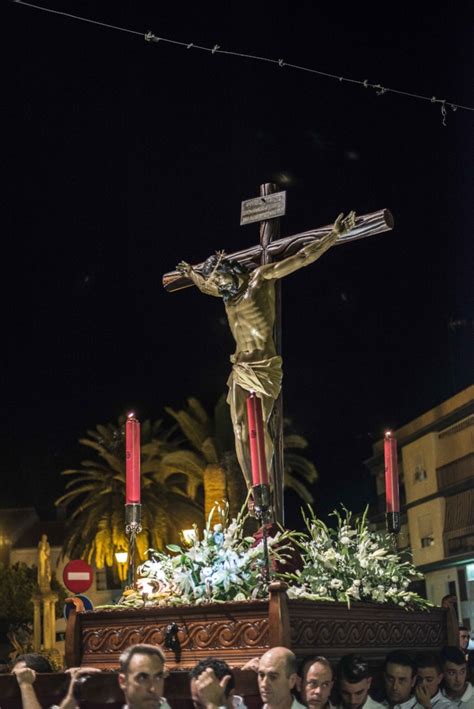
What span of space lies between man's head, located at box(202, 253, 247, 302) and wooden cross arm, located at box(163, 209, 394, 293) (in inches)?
12.9

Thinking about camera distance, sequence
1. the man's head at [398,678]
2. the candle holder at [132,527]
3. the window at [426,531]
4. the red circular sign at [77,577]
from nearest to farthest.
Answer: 1. the man's head at [398,678]
2. the candle holder at [132,527]
3. the red circular sign at [77,577]
4. the window at [426,531]

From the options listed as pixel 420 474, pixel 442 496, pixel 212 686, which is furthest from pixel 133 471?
pixel 420 474

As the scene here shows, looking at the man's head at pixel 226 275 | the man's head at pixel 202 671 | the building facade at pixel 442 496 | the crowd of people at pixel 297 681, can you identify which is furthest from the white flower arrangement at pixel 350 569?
the building facade at pixel 442 496

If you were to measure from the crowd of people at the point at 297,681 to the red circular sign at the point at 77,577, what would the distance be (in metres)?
7.84

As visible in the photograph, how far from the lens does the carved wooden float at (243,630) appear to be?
6.31 metres

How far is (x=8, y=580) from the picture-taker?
51.1 meters

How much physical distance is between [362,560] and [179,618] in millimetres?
1382

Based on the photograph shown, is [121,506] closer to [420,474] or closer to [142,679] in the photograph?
[420,474]

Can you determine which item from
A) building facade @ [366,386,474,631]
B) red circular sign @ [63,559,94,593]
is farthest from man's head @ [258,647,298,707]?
building facade @ [366,386,474,631]

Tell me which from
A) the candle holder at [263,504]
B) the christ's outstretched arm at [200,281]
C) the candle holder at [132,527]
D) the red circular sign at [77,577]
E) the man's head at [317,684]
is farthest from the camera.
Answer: the red circular sign at [77,577]

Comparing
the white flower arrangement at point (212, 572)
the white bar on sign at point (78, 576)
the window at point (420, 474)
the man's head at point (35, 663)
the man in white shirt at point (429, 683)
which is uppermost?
the window at point (420, 474)

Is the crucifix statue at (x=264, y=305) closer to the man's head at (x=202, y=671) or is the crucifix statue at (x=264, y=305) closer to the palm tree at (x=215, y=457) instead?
the man's head at (x=202, y=671)

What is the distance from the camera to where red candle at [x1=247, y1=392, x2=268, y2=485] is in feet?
22.0

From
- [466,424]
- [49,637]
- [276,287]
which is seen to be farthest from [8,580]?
[276,287]
